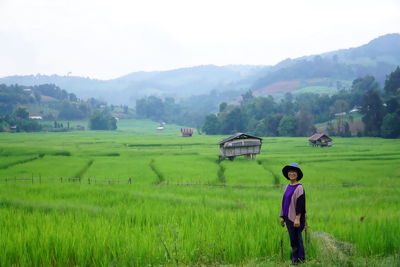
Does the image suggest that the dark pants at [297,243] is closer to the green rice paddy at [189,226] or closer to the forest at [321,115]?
the green rice paddy at [189,226]

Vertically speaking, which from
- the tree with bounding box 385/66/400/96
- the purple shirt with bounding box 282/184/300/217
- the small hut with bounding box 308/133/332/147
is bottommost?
the small hut with bounding box 308/133/332/147

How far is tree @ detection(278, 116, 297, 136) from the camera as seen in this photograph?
7619 centimetres

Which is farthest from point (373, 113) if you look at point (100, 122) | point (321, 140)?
point (100, 122)

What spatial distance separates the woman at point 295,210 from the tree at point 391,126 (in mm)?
59994

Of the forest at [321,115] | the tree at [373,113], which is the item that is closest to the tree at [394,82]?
the forest at [321,115]

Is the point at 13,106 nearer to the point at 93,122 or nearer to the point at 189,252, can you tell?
the point at 93,122

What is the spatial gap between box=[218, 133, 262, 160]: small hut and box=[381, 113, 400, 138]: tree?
3515cm

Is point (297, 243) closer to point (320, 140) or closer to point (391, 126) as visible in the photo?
point (320, 140)

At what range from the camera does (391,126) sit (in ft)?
191

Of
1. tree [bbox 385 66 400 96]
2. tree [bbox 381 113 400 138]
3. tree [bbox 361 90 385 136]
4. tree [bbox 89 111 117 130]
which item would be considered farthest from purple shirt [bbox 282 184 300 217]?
tree [bbox 89 111 117 130]

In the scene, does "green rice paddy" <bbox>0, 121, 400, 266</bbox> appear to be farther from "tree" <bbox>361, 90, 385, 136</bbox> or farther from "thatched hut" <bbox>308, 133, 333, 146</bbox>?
"tree" <bbox>361, 90, 385, 136</bbox>

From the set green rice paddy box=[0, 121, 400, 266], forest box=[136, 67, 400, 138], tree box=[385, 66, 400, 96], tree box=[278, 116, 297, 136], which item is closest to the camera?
green rice paddy box=[0, 121, 400, 266]

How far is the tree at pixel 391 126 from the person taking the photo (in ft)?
189

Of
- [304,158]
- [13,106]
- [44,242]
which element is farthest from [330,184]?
[13,106]
